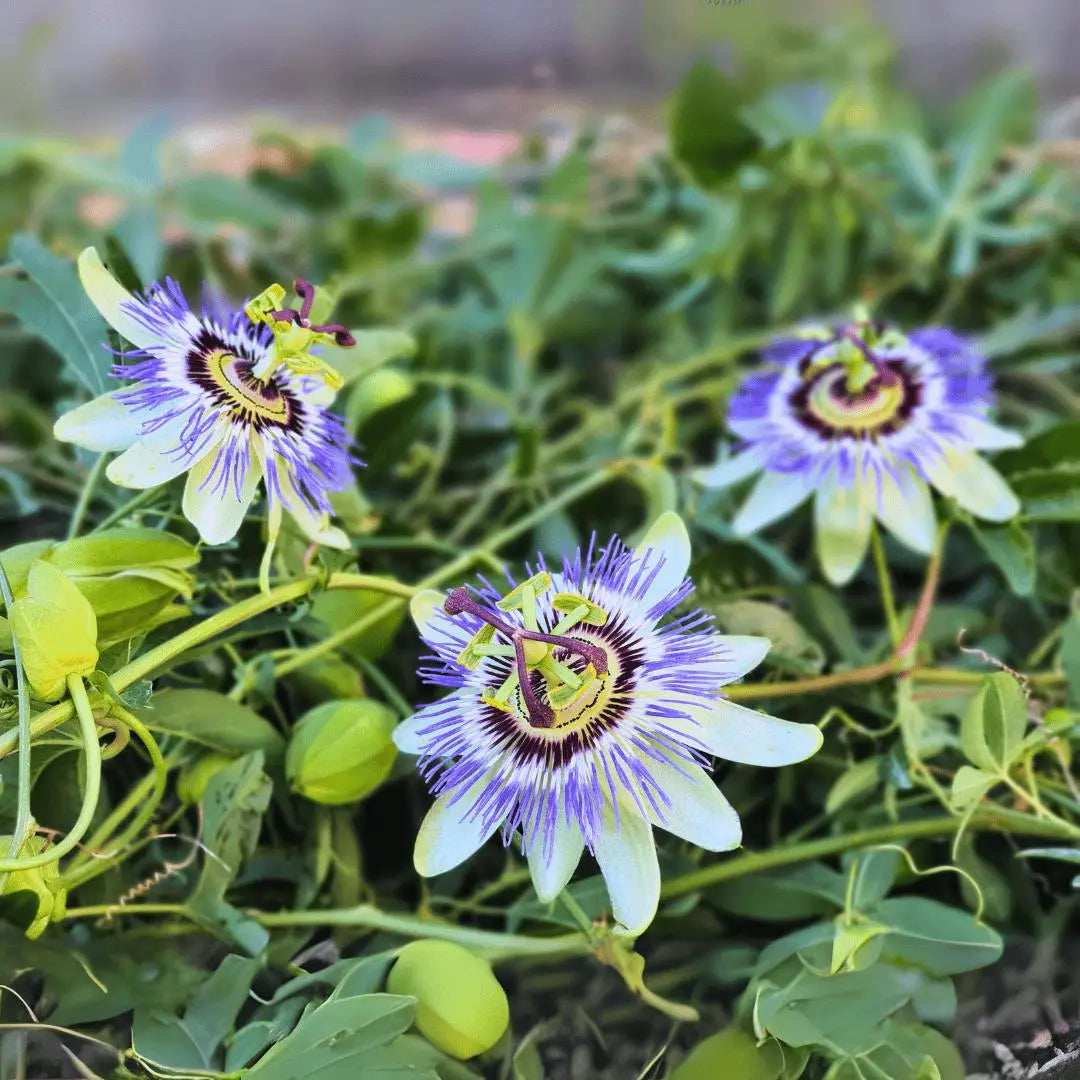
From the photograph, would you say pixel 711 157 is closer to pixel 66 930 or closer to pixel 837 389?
pixel 837 389

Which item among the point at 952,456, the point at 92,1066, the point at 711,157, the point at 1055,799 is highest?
the point at 711,157

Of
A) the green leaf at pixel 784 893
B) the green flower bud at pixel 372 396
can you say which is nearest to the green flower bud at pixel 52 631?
the green flower bud at pixel 372 396

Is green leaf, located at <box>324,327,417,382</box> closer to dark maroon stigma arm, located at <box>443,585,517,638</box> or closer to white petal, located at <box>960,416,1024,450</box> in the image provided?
dark maroon stigma arm, located at <box>443,585,517,638</box>

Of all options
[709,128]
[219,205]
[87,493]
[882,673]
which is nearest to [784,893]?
[882,673]

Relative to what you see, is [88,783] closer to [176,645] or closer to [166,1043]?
[176,645]

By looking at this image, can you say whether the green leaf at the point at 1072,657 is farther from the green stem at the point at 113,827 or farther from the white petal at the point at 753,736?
the green stem at the point at 113,827

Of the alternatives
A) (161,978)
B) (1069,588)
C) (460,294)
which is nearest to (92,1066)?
(161,978)
